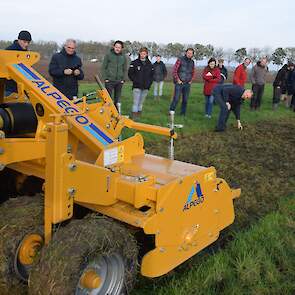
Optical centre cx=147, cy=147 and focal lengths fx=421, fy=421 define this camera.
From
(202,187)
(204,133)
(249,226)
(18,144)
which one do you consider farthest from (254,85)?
(18,144)

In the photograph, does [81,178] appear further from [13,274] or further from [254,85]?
[254,85]

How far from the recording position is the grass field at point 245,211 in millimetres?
3664

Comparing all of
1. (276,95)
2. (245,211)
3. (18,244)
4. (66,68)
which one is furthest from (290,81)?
(18,244)

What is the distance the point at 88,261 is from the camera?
9.48 ft

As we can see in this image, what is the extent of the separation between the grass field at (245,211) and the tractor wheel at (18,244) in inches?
36.2

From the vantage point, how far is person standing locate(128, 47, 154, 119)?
10.9m

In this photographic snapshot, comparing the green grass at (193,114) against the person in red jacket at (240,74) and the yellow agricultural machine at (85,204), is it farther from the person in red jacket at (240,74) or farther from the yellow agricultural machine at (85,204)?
the yellow agricultural machine at (85,204)

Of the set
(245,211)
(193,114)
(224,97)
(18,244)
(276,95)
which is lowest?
(245,211)

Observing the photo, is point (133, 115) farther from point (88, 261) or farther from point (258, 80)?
point (88, 261)

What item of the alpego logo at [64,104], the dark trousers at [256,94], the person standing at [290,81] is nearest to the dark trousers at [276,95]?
the person standing at [290,81]

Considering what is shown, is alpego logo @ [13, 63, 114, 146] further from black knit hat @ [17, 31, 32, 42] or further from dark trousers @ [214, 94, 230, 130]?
dark trousers @ [214, 94, 230, 130]

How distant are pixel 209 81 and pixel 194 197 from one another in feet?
30.3

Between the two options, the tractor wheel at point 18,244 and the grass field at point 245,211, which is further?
the grass field at point 245,211

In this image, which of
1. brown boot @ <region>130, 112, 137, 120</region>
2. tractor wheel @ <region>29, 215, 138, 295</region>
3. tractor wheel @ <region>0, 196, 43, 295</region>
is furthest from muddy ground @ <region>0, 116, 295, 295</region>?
brown boot @ <region>130, 112, 137, 120</region>
